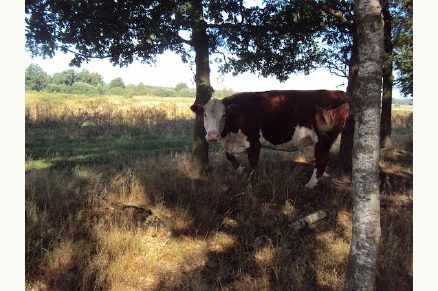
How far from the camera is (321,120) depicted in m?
6.84

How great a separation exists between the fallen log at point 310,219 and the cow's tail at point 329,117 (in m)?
2.02

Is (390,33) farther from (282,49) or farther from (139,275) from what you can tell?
(139,275)

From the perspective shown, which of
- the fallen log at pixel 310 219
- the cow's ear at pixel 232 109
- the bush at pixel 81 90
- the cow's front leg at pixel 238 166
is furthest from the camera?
the bush at pixel 81 90

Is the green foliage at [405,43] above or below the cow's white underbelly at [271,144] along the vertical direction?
above

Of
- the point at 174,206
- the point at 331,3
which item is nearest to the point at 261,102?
the point at 331,3

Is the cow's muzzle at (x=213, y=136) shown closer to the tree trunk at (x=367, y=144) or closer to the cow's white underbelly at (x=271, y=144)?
the cow's white underbelly at (x=271, y=144)

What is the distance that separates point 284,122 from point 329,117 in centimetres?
96

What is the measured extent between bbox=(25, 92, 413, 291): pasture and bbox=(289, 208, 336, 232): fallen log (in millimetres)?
94

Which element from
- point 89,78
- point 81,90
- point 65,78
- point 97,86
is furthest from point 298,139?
point 89,78

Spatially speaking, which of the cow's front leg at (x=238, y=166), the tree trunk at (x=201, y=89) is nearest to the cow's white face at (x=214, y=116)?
the tree trunk at (x=201, y=89)

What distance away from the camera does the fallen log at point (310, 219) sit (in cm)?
493

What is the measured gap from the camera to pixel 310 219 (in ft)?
16.9

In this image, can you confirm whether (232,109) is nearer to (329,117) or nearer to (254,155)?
(254,155)

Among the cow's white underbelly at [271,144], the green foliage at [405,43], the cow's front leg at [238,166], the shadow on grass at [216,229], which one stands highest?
the green foliage at [405,43]
